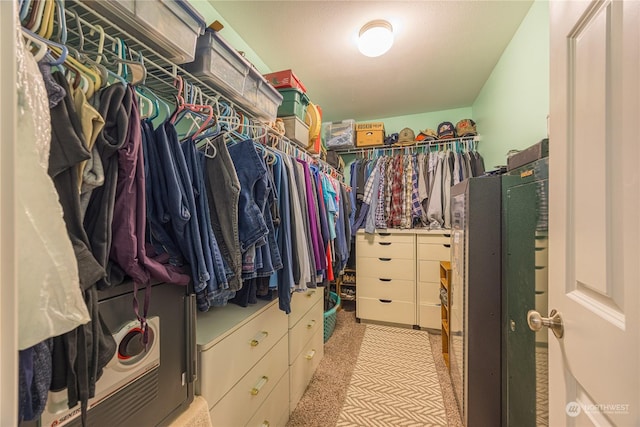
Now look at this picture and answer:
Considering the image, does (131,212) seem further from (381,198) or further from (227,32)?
(381,198)

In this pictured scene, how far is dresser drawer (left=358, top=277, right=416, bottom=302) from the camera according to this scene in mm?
2471

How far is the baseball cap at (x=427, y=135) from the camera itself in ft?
8.96

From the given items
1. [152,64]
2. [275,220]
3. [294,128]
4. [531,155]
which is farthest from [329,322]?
[152,64]

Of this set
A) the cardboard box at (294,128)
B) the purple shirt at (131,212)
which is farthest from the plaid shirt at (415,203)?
the purple shirt at (131,212)

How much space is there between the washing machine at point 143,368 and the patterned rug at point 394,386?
3.55ft

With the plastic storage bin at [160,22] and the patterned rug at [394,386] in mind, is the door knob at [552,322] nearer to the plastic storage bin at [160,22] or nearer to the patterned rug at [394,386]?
the patterned rug at [394,386]

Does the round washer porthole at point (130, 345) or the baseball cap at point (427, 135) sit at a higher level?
the baseball cap at point (427, 135)

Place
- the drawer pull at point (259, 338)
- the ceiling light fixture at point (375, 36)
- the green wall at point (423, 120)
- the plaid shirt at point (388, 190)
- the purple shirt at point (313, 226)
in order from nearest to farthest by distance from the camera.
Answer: the drawer pull at point (259, 338) → the purple shirt at point (313, 226) → the ceiling light fixture at point (375, 36) → the plaid shirt at point (388, 190) → the green wall at point (423, 120)

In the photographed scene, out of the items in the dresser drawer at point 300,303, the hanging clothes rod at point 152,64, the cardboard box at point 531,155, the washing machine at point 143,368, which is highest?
the hanging clothes rod at point 152,64

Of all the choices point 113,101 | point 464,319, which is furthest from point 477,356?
point 113,101

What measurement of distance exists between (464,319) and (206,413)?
1216mm

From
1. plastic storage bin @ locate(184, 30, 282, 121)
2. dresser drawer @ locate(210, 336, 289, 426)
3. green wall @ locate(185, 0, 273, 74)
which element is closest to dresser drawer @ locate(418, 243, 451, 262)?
dresser drawer @ locate(210, 336, 289, 426)

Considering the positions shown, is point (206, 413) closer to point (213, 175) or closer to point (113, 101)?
point (213, 175)

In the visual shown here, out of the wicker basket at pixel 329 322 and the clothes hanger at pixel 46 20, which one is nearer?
the clothes hanger at pixel 46 20
